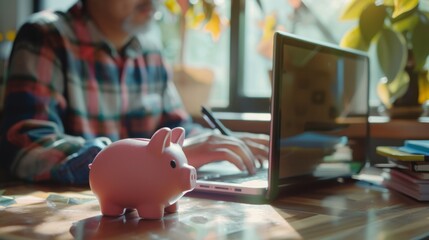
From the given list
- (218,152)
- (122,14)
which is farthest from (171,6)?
(218,152)

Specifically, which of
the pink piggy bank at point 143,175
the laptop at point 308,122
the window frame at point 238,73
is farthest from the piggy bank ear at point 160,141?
the window frame at point 238,73

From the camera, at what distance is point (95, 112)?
4.52 ft

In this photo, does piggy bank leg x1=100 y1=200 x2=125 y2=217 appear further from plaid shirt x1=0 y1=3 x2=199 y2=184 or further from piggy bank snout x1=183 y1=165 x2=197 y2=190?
plaid shirt x1=0 y1=3 x2=199 y2=184

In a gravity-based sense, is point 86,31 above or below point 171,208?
above

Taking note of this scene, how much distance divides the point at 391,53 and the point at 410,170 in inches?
13.5

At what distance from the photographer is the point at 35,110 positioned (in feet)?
3.75

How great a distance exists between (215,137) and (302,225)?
1.21 ft

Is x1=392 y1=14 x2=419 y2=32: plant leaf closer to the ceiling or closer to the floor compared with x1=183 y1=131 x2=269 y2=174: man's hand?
closer to the ceiling

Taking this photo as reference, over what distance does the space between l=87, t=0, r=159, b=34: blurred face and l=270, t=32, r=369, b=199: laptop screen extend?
0.58 metres

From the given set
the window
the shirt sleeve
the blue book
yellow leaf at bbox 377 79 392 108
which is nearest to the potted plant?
yellow leaf at bbox 377 79 392 108

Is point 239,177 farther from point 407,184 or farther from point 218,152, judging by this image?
point 407,184

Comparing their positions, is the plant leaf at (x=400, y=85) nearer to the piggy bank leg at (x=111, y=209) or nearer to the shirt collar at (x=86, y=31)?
the shirt collar at (x=86, y=31)

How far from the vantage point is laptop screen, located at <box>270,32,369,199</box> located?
0.85 meters

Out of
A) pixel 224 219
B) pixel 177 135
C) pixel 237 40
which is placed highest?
pixel 237 40
